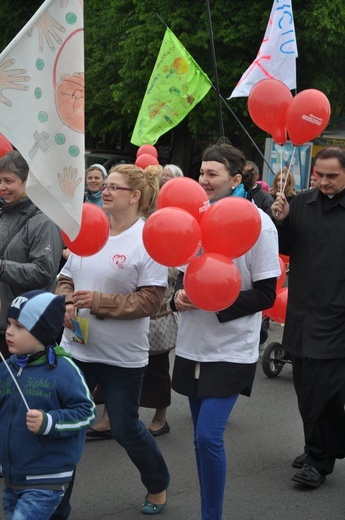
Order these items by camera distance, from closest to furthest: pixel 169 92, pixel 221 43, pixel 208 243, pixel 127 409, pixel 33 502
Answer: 1. pixel 33 502
2. pixel 208 243
3. pixel 127 409
4. pixel 169 92
5. pixel 221 43

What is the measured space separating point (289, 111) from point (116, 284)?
6.81 ft

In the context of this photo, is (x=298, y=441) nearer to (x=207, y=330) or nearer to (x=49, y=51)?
(x=207, y=330)

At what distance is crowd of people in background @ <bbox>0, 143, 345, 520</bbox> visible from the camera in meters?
3.71

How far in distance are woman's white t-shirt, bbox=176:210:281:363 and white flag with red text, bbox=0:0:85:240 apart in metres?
0.92

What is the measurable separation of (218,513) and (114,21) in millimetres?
21530

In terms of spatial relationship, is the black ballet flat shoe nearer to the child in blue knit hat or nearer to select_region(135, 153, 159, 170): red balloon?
the child in blue knit hat

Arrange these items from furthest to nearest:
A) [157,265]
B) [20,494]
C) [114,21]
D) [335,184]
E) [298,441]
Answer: [114,21] < [298,441] < [335,184] < [157,265] < [20,494]

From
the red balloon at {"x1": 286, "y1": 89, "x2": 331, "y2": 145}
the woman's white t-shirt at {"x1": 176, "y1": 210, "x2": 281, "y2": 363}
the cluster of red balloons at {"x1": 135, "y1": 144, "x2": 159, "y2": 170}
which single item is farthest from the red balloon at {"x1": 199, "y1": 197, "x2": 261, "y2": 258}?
the cluster of red balloons at {"x1": 135, "y1": 144, "x2": 159, "y2": 170}

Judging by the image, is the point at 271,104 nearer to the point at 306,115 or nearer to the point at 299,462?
the point at 306,115

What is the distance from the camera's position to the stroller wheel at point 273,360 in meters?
7.88

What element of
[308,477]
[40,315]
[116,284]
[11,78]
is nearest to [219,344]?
[116,284]

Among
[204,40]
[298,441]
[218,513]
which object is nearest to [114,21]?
[204,40]

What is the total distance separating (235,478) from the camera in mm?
5441

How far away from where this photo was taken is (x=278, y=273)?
4.45 metres
